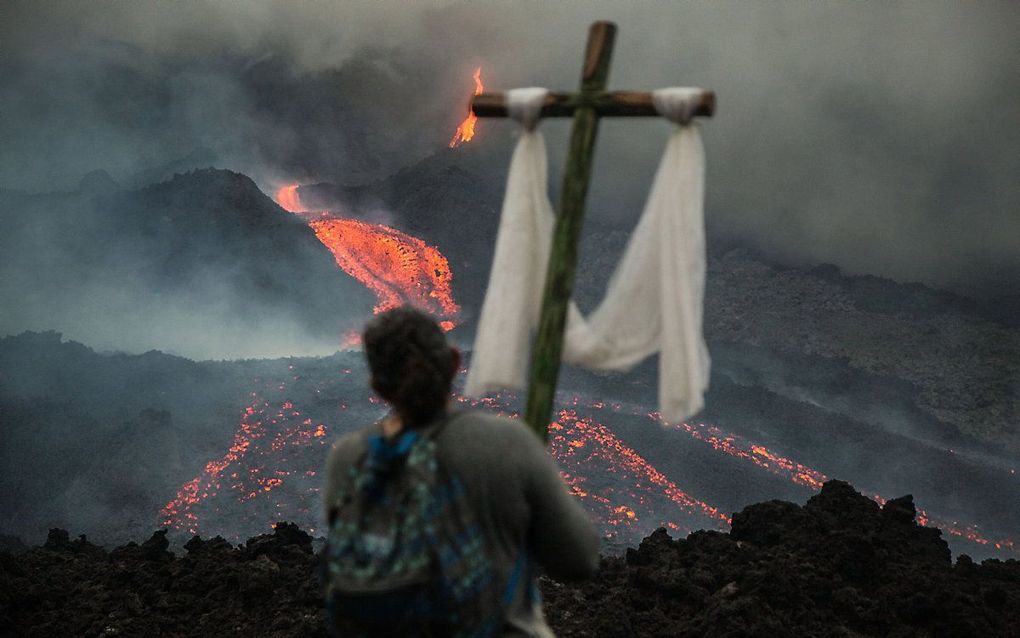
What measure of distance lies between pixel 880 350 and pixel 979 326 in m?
12.1

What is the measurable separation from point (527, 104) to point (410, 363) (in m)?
1.92

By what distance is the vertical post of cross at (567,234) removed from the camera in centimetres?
310

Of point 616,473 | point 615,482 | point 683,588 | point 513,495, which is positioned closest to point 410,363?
point 513,495

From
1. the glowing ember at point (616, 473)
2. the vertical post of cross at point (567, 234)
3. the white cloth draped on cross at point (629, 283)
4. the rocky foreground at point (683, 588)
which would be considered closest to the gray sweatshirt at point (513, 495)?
the vertical post of cross at point (567, 234)

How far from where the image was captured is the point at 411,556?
1926mm

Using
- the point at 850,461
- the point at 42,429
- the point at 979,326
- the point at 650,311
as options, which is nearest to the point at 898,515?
the point at 650,311

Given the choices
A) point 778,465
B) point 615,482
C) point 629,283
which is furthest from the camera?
point 778,465

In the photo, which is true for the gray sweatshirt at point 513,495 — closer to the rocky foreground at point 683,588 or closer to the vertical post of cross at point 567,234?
the vertical post of cross at point 567,234

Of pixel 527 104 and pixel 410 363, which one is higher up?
pixel 527 104

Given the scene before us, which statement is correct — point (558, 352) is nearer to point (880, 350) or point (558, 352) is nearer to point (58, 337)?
point (58, 337)

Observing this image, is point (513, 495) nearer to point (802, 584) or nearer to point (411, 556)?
point (411, 556)

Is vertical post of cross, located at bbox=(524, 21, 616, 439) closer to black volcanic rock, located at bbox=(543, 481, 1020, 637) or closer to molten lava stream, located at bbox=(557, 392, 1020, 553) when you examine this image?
black volcanic rock, located at bbox=(543, 481, 1020, 637)

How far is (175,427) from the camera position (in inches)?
1008

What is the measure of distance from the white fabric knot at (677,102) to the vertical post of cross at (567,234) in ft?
0.97
